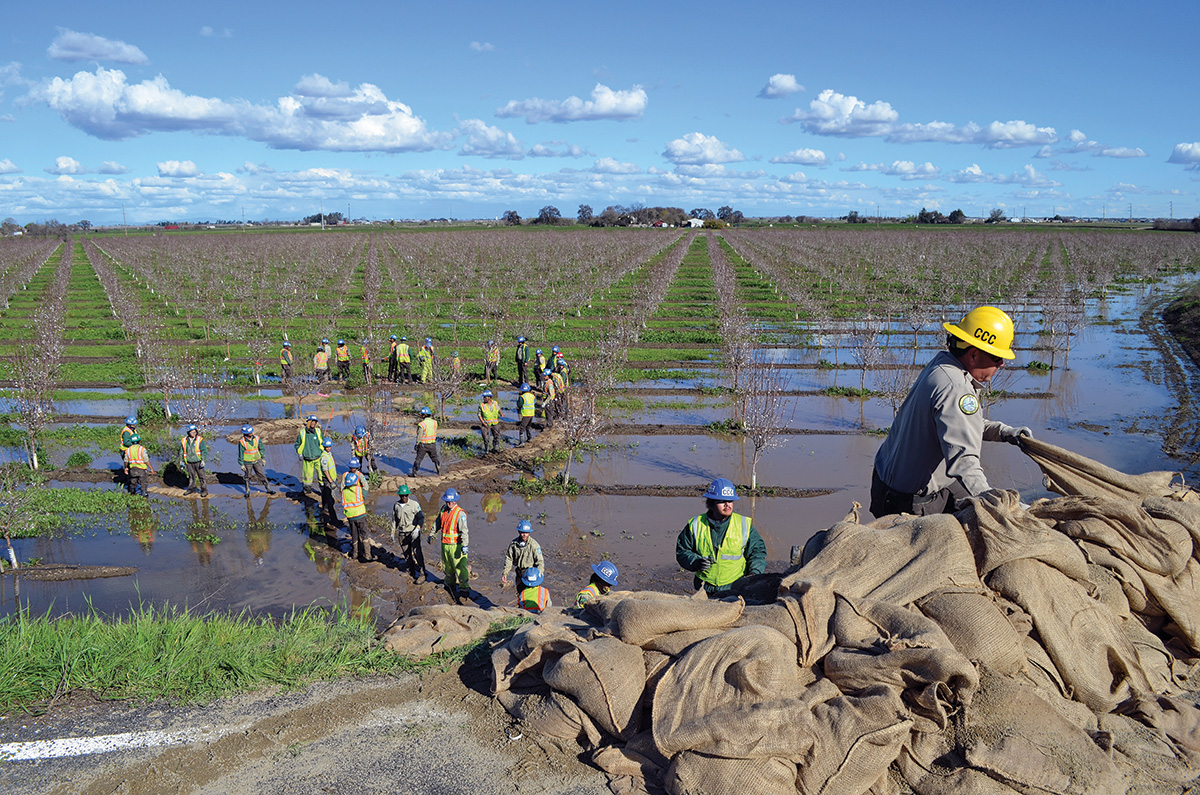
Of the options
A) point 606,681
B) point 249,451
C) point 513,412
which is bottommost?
point 513,412

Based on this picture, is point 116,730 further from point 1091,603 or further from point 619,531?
point 619,531

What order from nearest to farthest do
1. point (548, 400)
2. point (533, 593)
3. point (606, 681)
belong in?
point (606, 681)
point (533, 593)
point (548, 400)

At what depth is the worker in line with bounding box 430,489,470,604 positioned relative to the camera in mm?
9938

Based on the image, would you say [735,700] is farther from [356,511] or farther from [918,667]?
[356,511]

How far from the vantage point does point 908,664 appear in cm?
416

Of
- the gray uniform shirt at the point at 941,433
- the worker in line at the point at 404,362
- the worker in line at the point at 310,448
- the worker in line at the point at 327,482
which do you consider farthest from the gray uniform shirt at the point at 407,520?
the worker in line at the point at 404,362

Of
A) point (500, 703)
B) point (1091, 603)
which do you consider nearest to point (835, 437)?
point (1091, 603)

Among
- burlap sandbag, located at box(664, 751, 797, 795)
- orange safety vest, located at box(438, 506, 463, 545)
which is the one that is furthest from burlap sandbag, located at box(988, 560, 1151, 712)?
orange safety vest, located at box(438, 506, 463, 545)

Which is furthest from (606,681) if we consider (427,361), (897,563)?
(427,361)

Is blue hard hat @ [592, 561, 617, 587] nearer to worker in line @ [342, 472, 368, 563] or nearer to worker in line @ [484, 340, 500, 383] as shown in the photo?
worker in line @ [342, 472, 368, 563]

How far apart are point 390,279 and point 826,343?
2900cm

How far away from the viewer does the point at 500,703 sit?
194 inches

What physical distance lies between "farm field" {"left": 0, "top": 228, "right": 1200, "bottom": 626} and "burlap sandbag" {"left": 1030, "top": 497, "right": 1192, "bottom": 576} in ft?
17.7

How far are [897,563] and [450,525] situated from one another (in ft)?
21.1
